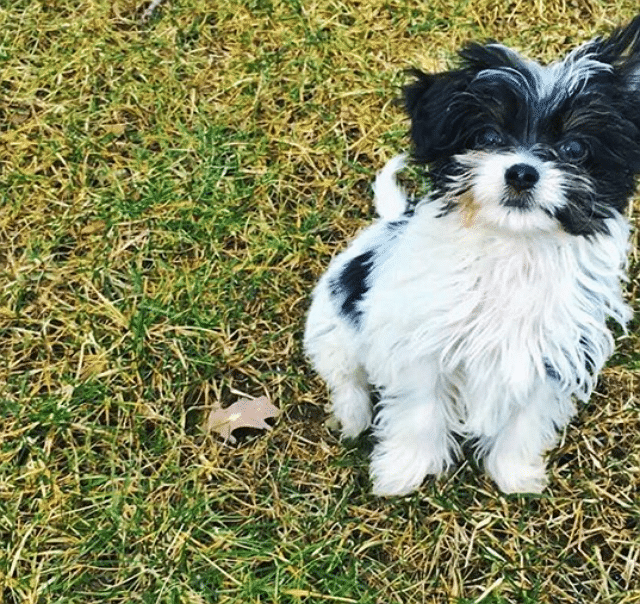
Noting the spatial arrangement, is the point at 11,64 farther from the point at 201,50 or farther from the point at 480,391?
the point at 480,391

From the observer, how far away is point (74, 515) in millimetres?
2707

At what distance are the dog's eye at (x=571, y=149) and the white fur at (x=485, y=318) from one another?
58mm

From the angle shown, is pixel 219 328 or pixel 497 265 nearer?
pixel 497 265

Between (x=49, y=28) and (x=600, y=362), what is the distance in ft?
9.44

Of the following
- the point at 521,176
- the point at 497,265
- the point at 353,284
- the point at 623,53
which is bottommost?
the point at 353,284

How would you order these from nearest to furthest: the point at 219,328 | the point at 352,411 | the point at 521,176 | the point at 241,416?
the point at 521,176 < the point at 352,411 < the point at 241,416 < the point at 219,328

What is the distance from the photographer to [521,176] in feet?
6.14

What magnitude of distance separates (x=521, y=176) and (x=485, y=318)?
418 mm

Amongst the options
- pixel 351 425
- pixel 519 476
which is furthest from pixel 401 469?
pixel 519 476

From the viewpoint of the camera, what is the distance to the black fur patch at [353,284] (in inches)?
97.3

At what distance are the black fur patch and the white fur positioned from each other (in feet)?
0.09

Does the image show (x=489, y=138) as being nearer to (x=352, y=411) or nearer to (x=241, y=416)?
(x=352, y=411)

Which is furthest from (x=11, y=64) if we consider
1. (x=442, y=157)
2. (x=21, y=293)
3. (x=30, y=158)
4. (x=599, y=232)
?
(x=599, y=232)

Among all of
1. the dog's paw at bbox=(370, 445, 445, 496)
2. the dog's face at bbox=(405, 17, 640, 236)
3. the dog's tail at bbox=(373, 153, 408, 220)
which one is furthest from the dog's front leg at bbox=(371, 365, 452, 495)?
the dog's face at bbox=(405, 17, 640, 236)
